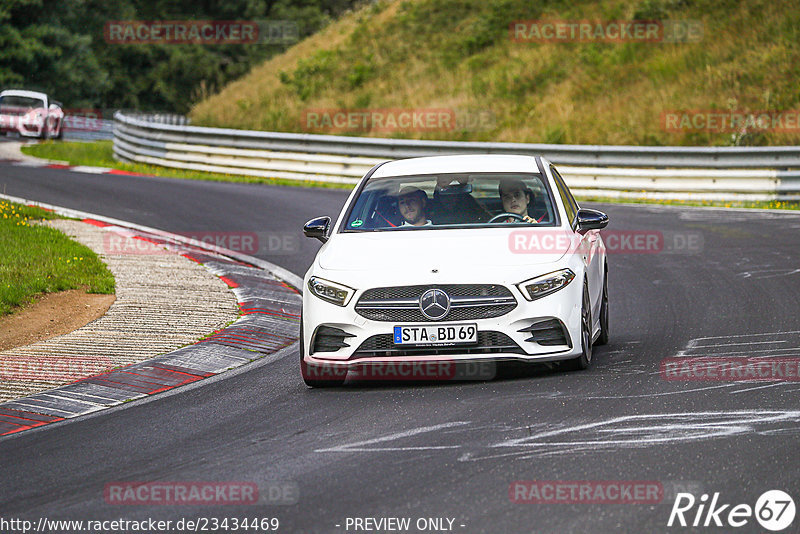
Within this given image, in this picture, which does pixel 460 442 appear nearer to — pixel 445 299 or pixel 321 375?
pixel 445 299

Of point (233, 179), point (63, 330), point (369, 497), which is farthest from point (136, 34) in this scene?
point (369, 497)

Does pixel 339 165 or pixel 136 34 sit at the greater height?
pixel 136 34

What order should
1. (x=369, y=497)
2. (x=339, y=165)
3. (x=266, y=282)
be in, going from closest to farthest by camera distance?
(x=369, y=497) < (x=266, y=282) < (x=339, y=165)

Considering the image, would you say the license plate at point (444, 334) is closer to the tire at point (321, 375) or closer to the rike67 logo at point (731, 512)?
the tire at point (321, 375)

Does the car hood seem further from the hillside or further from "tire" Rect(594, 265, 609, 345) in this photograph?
the hillside

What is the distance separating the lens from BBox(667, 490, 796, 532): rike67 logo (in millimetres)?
4941

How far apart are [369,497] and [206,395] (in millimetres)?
3131

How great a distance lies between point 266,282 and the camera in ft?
44.3

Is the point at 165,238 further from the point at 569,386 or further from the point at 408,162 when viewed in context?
the point at 569,386

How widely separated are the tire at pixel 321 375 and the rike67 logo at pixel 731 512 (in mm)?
3484

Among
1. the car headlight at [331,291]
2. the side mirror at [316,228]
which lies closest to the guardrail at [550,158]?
the side mirror at [316,228]

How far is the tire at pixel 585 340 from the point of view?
8298 mm

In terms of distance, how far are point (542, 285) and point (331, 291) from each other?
1.48 m

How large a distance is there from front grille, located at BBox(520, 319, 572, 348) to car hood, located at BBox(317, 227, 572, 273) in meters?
0.45
